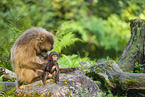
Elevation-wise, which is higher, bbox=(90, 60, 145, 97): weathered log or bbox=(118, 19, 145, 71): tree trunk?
bbox=(118, 19, 145, 71): tree trunk

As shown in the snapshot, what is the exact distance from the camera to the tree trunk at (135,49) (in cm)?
544

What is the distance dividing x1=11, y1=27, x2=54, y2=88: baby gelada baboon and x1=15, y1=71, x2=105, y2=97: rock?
0.76 feet

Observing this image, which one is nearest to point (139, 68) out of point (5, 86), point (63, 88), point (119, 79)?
point (119, 79)

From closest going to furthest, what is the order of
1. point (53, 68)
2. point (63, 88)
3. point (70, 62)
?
point (63, 88) < point (53, 68) < point (70, 62)

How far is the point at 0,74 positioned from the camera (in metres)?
5.46

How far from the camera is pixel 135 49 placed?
17.9 ft

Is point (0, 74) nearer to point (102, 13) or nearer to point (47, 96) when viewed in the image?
point (47, 96)

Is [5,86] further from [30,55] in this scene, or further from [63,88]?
[63,88]

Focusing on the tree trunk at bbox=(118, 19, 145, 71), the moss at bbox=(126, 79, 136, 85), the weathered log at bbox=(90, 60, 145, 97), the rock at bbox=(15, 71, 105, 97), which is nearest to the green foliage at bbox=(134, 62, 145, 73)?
the tree trunk at bbox=(118, 19, 145, 71)

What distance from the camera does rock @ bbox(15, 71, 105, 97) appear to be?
3.25m

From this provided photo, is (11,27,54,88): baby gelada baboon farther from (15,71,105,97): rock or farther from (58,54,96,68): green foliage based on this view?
(58,54,96,68): green foliage

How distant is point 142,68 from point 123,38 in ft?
18.4

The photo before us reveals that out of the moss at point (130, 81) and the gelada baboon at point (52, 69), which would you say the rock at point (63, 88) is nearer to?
the gelada baboon at point (52, 69)

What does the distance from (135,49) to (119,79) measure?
5.25 feet
